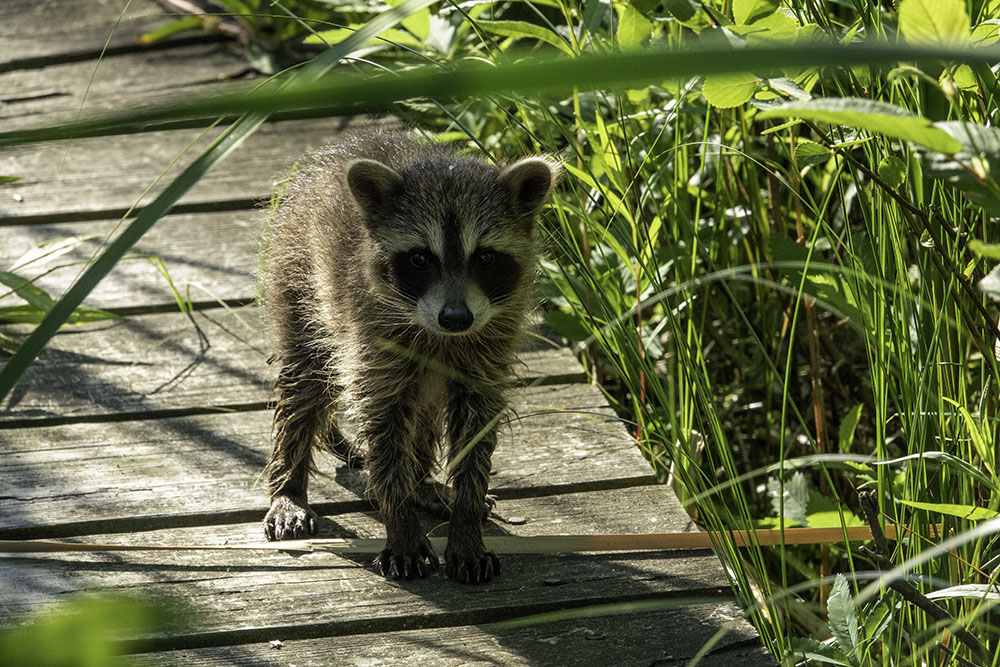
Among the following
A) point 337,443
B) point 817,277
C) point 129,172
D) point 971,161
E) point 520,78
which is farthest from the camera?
point 129,172

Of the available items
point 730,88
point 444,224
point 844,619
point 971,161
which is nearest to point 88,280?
point 971,161

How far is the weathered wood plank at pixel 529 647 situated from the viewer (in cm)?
266

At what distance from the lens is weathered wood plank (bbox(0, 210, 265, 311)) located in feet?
15.0

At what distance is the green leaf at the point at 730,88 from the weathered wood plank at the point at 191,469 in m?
1.40

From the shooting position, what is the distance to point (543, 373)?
4.28m

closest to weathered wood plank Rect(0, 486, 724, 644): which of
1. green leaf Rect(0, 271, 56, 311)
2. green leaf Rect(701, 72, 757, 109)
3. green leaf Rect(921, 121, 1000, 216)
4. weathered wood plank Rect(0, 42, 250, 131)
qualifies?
green leaf Rect(0, 271, 56, 311)

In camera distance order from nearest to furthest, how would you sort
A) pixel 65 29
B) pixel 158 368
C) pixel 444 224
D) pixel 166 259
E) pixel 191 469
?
pixel 444 224 < pixel 191 469 < pixel 158 368 < pixel 166 259 < pixel 65 29

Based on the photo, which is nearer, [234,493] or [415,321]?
[415,321]

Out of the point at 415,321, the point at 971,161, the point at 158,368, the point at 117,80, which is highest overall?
the point at 117,80

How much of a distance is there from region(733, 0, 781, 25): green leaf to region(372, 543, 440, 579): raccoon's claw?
1.72m

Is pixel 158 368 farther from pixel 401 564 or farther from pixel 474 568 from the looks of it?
pixel 474 568

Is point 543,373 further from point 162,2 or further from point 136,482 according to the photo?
point 162,2

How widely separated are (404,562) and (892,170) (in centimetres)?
173

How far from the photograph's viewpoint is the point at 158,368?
4129 mm
